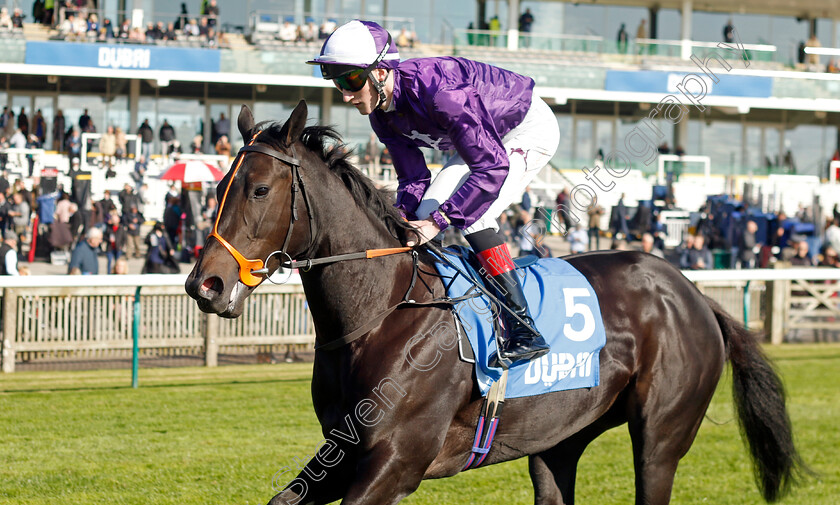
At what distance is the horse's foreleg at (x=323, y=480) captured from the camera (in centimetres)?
289

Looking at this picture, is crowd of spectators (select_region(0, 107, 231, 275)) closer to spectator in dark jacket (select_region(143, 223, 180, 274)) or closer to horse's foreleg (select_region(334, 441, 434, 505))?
spectator in dark jacket (select_region(143, 223, 180, 274))

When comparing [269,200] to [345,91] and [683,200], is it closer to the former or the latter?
[345,91]

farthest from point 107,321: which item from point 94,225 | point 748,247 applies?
point 748,247

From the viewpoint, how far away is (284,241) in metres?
2.71

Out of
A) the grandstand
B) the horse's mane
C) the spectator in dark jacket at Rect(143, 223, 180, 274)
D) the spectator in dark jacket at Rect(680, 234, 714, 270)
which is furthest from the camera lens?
the grandstand

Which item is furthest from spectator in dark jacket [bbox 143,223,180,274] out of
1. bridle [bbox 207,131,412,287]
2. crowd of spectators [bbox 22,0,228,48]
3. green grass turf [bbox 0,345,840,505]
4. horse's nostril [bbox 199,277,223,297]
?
crowd of spectators [bbox 22,0,228,48]

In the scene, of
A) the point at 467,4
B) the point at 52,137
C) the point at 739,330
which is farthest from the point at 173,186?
the point at 467,4

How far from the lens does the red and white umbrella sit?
1218 cm

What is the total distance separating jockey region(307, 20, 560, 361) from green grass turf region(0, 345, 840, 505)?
1596 millimetres

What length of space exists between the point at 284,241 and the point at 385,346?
1.58 feet

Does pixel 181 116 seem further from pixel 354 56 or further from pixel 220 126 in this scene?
pixel 354 56

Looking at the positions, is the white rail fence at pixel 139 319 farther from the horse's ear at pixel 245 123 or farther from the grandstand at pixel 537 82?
the grandstand at pixel 537 82

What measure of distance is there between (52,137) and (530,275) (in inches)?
711

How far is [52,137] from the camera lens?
1928 cm
